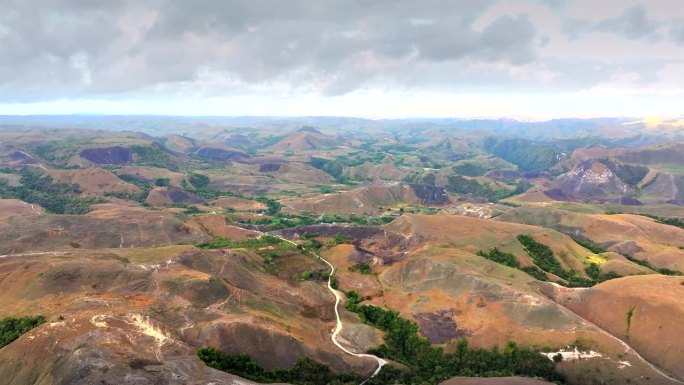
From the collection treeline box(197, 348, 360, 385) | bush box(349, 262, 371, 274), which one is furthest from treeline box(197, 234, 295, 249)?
treeline box(197, 348, 360, 385)

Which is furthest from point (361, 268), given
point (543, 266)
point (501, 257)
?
point (543, 266)

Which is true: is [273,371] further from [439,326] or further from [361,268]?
[361,268]

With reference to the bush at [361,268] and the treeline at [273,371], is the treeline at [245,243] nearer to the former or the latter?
the bush at [361,268]

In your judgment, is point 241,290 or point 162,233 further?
point 162,233

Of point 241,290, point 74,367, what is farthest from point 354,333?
point 74,367

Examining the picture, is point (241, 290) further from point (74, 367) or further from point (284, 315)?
point (74, 367)

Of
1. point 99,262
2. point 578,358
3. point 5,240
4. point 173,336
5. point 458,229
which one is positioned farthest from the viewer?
point 458,229
